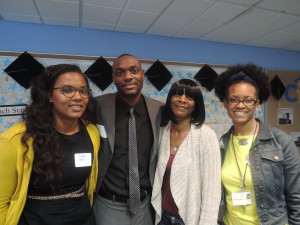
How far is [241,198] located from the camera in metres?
1.36

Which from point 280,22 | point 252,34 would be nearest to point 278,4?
point 280,22

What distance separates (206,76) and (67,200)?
2.92 m

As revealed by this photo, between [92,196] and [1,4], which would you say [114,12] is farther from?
[92,196]

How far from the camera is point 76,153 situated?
52.4 inches

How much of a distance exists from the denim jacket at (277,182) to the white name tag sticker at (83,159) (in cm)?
102

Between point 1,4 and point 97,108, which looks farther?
point 1,4

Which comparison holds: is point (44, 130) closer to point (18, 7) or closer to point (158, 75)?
point (18, 7)

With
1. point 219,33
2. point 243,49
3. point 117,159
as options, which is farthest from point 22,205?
point 243,49

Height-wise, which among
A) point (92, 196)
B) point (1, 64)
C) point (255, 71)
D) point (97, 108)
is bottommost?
point (92, 196)

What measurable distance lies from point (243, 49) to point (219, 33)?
849 millimetres

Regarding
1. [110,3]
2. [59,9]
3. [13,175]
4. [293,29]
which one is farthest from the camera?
[293,29]

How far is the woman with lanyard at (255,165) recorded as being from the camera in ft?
4.32

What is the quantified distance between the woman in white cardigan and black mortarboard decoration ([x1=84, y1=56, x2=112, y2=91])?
5.53 ft

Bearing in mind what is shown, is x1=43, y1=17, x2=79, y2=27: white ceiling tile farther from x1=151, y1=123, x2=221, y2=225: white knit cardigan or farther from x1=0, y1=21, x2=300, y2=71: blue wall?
x1=151, y1=123, x2=221, y2=225: white knit cardigan
